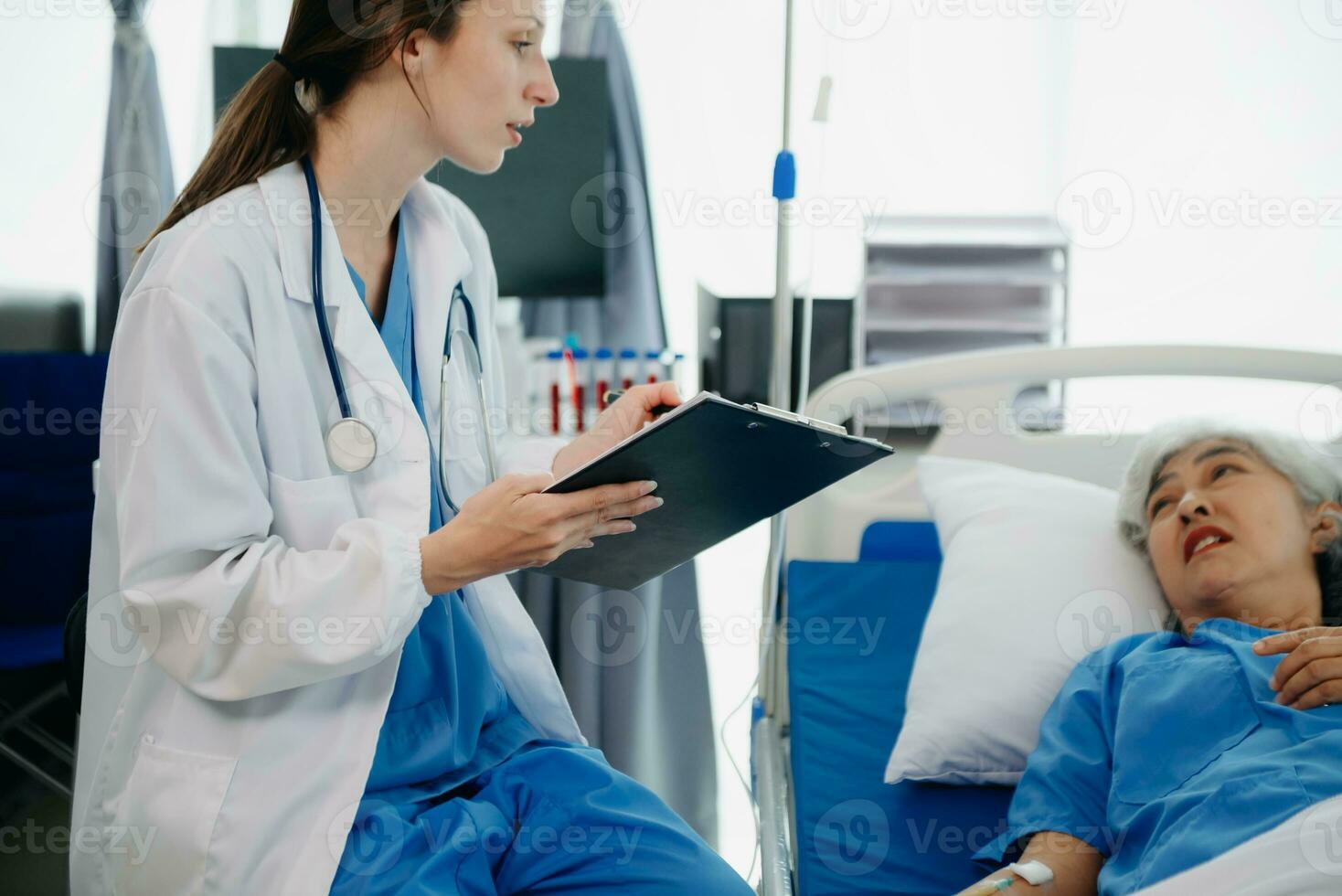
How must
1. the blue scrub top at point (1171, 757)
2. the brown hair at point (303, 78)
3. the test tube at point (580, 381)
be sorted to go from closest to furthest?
1. the blue scrub top at point (1171, 757)
2. the brown hair at point (303, 78)
3. the test tube at point (580, 381)

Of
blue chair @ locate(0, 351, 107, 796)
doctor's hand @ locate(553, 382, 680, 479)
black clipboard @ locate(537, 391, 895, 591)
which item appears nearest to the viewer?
black clipboard @ locate(537, 391, 895, 591)

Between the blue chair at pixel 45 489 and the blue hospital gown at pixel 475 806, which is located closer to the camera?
the blue hospital gown at pixel 475 806

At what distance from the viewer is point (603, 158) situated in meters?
2.26

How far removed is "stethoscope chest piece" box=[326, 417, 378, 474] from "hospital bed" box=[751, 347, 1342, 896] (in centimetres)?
63

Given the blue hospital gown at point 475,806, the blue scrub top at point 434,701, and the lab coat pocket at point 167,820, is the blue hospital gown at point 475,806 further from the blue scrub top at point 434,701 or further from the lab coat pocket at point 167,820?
the lab coat pocket at point 167,820

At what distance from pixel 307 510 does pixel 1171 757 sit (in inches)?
35.2

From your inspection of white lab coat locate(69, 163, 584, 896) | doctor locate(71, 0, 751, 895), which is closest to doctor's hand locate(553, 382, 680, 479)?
doctor locate(71, 0, 751, 895)

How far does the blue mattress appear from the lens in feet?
3.79

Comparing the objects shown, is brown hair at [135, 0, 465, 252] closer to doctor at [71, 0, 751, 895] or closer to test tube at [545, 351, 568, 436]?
doctor at [71, 0, 751, 895]

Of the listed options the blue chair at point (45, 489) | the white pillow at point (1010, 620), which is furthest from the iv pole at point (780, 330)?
the blue chair at point (45, 489)

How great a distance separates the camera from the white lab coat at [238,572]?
0.89m

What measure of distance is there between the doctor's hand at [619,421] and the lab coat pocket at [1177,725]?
0.60 meters

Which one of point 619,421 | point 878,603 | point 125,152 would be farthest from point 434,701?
point 125,152

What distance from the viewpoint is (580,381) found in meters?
2.13
